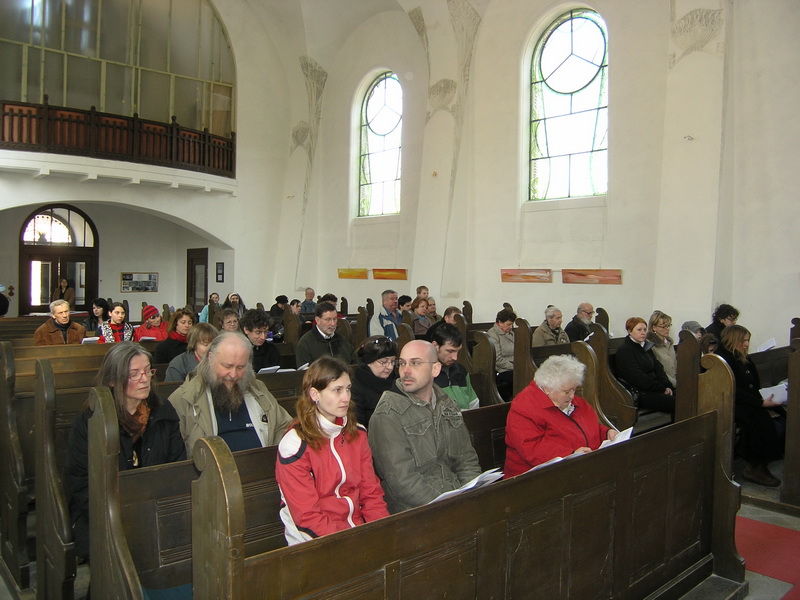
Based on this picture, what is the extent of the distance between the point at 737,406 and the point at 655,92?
5.68 meters

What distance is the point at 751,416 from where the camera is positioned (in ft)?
17.1

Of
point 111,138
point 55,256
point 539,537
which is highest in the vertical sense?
point 111,138

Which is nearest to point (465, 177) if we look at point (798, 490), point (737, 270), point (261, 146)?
point (737, 270)

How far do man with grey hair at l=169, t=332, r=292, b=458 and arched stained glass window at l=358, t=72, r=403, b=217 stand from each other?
11021 millimetres

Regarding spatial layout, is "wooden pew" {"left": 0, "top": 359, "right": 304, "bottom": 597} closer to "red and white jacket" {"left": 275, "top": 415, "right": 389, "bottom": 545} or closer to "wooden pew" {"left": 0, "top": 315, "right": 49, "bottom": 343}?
"red and white jacket" {"left": 275, "top": 415, "right": 389, "bottom": 545}

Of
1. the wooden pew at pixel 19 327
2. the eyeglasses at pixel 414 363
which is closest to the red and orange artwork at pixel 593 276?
the eyeglasses at pixel 414 363

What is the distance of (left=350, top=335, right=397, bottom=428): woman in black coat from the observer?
3473 millimetres

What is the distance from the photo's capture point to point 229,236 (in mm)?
14898

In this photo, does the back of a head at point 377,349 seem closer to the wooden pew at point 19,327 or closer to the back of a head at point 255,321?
the back of a head at point 255,321

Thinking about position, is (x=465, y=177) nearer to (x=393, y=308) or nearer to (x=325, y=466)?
(x=393, y=308)

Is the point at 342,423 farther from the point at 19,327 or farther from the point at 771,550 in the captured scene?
the point at 19,327

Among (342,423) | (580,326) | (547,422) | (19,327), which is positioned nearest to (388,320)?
(580,326)

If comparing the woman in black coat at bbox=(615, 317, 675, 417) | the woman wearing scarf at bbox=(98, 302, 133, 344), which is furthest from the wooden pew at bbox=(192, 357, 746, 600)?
the woman wearing scarf at bbox=(98, 302, 133, 344)

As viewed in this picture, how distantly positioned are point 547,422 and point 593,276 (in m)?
7.16
